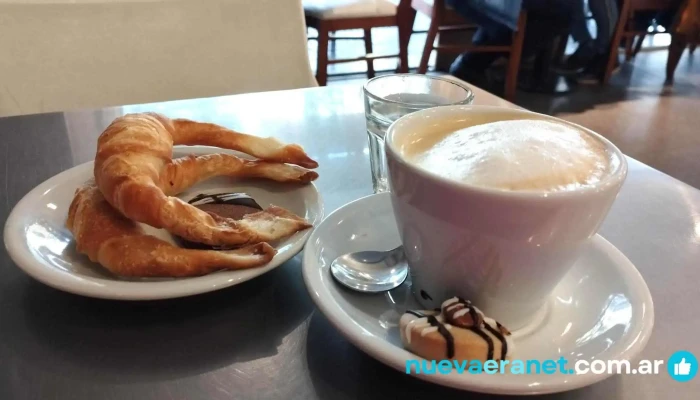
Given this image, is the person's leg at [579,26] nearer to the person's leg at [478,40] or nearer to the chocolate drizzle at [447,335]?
the person's leg at [478,40]

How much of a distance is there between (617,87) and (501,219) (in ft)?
8.87

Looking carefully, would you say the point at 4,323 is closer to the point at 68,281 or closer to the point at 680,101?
the point at 68,281

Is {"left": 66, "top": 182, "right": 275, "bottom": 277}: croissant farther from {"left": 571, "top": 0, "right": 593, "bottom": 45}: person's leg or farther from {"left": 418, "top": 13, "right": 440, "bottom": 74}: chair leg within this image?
{"left": 571, "top": 0, "right": 593, "bottom": 45}: person's leg

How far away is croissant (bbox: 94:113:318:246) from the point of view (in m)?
0.41

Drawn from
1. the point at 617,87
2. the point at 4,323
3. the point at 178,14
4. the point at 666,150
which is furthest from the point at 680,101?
the point at 4,323

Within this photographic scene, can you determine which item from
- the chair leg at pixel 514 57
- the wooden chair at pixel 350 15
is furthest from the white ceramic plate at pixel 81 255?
the chair leg at pixel 514 57

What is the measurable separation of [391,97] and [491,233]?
0.30 m

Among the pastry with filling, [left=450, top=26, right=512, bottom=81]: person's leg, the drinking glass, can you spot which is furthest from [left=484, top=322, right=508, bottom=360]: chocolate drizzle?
[left=450, top=26, right=512, bottom=81]: person's leg

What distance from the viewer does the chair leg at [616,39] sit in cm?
262

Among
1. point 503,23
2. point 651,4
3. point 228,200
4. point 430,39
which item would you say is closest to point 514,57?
point 503,23

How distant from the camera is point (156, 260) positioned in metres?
0.39

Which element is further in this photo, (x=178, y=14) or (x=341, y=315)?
(x=178, y=14)

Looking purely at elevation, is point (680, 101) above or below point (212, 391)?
below

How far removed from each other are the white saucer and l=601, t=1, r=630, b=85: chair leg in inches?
99.0
